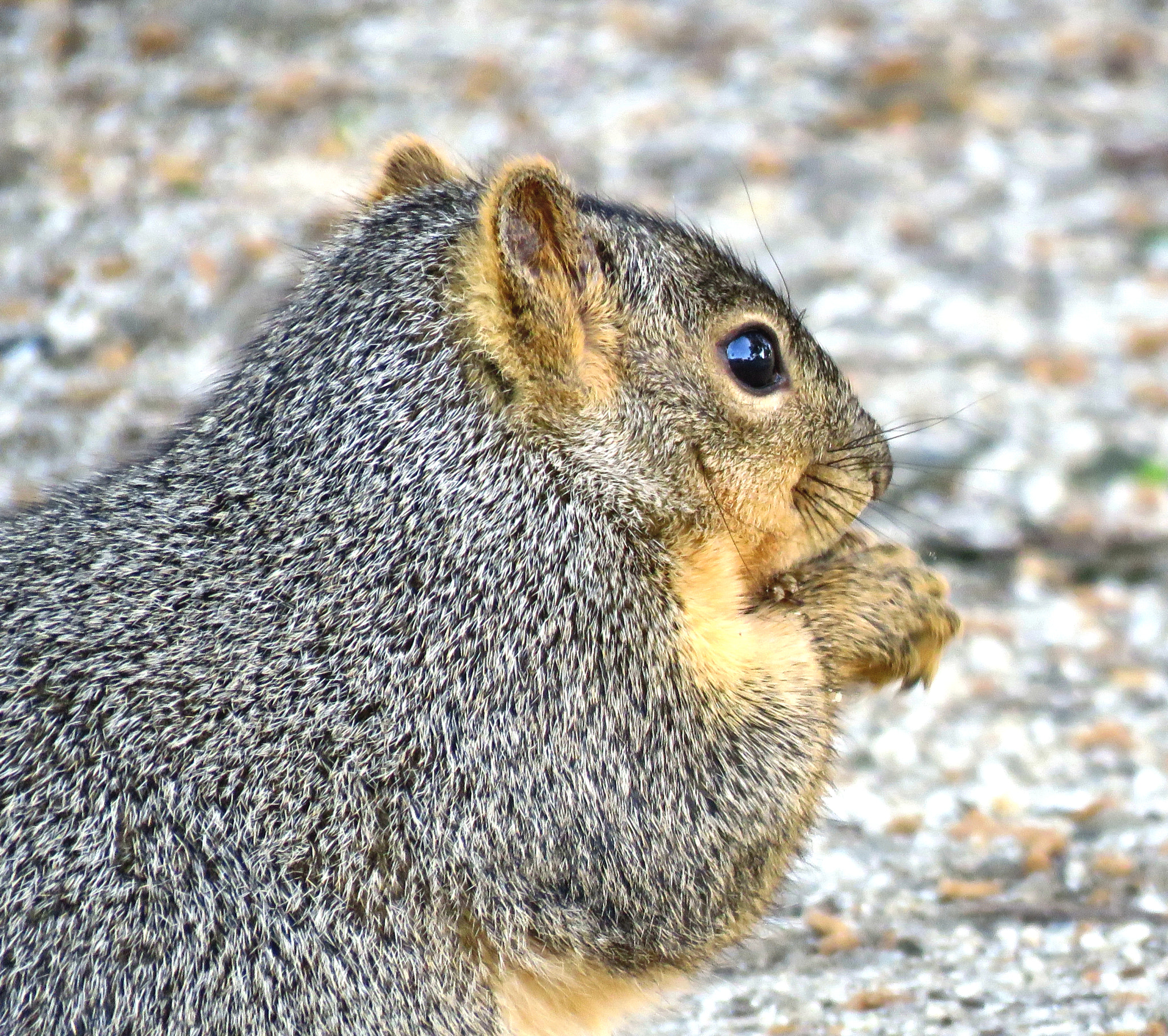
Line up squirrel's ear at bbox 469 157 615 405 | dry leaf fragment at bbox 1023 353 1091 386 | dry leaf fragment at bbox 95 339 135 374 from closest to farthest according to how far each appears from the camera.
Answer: squirrel's ear at bbox 469 157 615 405
dry leaf fragment at bbox 95 339 135 374
dry leaf fragment at bbox 1023 353 1091 386

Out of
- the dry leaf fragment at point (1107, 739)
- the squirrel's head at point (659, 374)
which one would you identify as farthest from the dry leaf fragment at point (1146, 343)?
the squirrel's head at point (659, 374)

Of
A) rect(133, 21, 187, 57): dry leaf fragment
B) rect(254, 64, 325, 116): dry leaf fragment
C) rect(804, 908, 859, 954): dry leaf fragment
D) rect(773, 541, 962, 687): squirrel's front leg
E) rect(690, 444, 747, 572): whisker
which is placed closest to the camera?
rect(690, 444, 747, 572): whisker

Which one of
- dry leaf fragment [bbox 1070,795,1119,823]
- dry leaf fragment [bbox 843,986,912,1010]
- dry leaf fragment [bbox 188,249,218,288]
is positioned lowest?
dry leaf fragment [bbox 843,986,912,1010]

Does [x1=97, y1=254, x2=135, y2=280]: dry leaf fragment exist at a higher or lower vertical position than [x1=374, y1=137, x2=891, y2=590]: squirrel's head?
higher

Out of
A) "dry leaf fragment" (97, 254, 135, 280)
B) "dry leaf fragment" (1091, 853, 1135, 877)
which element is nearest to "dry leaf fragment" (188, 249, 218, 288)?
"dry leaf fragment" (97, 254, 135, 280)

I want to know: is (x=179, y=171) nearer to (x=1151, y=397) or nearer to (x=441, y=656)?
(x=1151, y=397)

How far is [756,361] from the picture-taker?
291 centimetres

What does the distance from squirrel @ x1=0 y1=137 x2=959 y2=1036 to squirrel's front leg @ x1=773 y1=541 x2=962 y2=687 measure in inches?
0.5

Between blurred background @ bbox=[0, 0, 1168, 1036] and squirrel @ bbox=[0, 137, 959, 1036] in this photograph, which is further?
blurred background @ bbox=[0, 0, 1168, 1036]

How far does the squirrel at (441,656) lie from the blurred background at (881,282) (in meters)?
0.41

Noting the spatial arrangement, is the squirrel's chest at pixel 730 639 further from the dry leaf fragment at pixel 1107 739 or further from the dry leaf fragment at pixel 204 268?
the dry leaf fragment at pixel 204 268

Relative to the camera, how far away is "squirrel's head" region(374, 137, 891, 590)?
2.71 meters

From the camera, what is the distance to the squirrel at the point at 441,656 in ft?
7.84

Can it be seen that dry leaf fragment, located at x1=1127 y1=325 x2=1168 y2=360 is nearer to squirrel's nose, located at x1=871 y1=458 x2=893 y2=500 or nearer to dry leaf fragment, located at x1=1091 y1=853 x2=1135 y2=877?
dry leaf fragment, located at x1=1091 y1=853 x2=1135 y2=877
